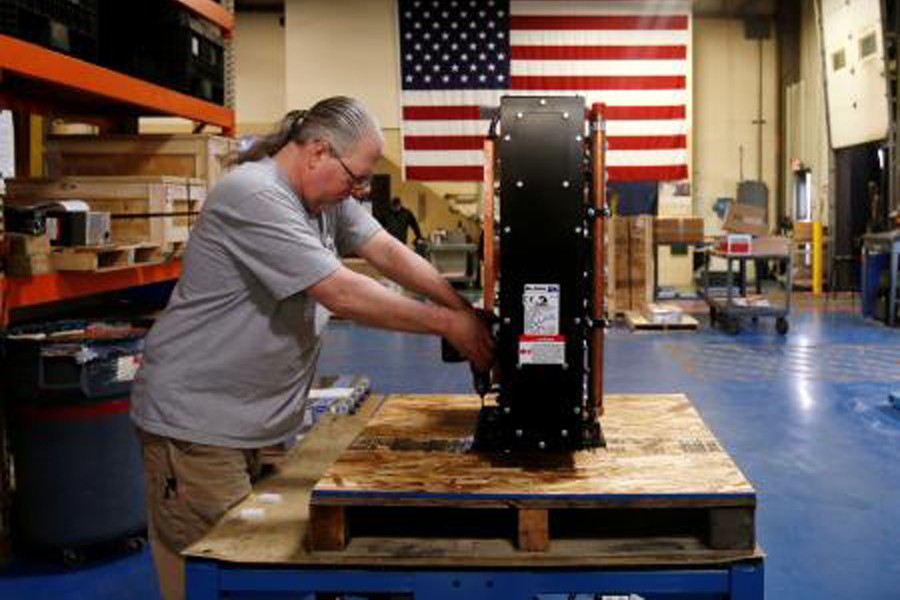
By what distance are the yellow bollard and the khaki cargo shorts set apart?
15.3 m

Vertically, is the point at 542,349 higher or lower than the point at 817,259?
lower

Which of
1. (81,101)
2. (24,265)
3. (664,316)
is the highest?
(81,101)

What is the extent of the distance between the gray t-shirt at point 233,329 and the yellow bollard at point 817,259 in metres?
15.3

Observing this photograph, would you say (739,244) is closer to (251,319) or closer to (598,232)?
(598,232)

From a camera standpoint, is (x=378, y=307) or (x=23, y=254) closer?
(x=378, y=307)

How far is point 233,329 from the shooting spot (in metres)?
2.51

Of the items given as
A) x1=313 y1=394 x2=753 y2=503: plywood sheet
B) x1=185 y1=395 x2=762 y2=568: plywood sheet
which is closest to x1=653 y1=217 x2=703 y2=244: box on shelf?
x1=185 y1=395 x2=762 y2=568: plywood sheet

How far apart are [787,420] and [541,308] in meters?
5.62

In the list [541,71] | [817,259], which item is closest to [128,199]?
[541,71]

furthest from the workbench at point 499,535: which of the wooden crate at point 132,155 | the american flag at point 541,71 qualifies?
the american flag at point 541,71

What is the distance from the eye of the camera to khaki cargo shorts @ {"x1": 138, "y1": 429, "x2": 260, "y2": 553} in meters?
2.57

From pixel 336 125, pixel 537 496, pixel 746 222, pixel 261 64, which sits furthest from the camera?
pixel 261 64

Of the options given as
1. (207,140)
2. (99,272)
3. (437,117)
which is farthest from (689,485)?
(437,117)

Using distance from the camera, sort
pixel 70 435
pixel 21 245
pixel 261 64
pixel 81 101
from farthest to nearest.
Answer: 1. pixel 261 64
2. pixel 81 101
3. pixel 70 435
4. pixel 21 245
